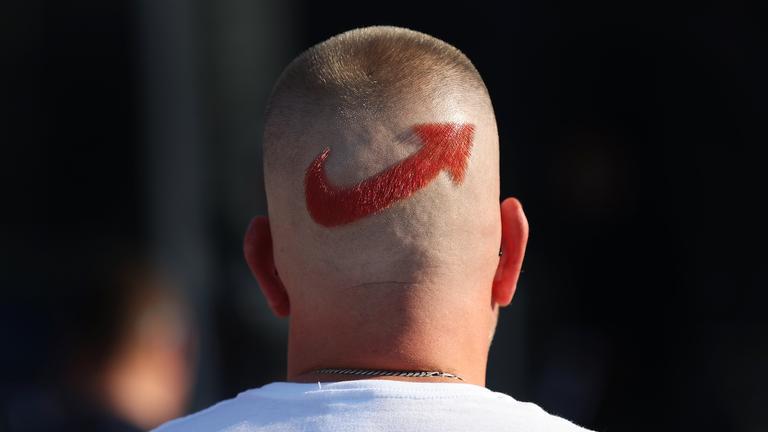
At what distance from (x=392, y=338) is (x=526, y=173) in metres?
4.51

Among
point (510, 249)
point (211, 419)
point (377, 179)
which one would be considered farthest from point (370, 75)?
point (211, 419)

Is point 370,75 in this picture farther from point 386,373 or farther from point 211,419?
point 211,419

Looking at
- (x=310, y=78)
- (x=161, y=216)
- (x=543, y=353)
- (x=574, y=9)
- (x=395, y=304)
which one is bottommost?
(x=543, y=353)

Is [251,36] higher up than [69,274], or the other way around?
[251,36]

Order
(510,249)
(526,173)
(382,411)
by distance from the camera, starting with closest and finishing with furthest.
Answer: (382,411) → (510,249) → (526,173)

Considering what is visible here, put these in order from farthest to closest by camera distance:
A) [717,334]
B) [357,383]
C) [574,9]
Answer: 1. [574,9]
2. [717,334]
3. [357,383]

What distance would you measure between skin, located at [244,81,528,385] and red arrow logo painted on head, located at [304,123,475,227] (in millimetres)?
12

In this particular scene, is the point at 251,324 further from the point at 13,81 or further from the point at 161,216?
the point at 13,81

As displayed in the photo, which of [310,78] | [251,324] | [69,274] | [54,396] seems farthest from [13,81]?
[310,78]

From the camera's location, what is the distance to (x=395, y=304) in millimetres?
1695

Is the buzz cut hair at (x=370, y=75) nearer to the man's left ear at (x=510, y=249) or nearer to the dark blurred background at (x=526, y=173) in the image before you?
the man's left ear at (x=510, y=249)

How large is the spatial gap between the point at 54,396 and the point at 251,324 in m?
2.15

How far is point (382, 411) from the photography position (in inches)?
61.5

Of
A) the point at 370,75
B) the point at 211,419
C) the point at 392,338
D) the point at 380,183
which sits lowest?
the point at 211,419
